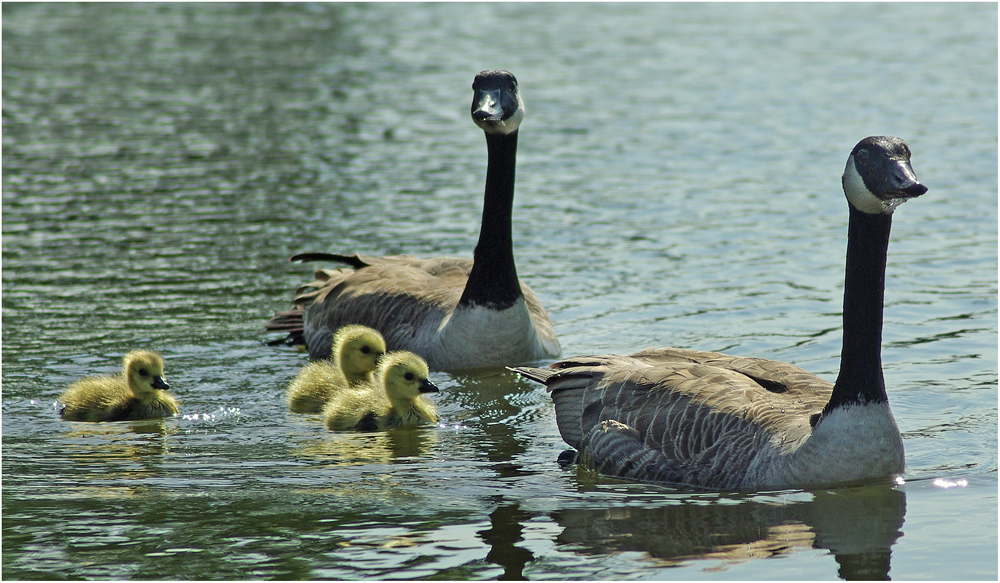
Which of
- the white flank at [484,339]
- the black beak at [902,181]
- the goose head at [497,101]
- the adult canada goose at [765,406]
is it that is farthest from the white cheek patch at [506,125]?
the black beak at [902,181]

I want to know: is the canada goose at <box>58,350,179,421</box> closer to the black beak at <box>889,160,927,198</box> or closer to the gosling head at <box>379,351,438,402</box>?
the gosling head at <box>379,351,438,402</box>

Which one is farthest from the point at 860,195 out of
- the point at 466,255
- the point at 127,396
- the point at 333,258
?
the point at 466,255

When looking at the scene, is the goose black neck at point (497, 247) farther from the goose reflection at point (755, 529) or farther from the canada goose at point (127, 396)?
the goose reflection at point (755, 529)

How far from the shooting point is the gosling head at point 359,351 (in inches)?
392

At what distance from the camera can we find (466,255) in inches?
557

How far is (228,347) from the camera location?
36.4 feet

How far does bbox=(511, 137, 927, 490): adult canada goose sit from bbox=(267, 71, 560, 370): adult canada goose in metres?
2.09

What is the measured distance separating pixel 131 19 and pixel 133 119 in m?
14.1

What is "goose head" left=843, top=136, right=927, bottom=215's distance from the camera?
21.8ft

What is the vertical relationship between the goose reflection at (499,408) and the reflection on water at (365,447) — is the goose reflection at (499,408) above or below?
above

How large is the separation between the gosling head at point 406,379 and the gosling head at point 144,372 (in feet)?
5.17

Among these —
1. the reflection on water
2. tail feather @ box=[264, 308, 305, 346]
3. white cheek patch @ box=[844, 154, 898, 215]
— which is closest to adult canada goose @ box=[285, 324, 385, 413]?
the reflection on water

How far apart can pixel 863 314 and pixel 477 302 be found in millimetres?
3806

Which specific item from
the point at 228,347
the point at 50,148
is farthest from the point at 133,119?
the point at 228,347
